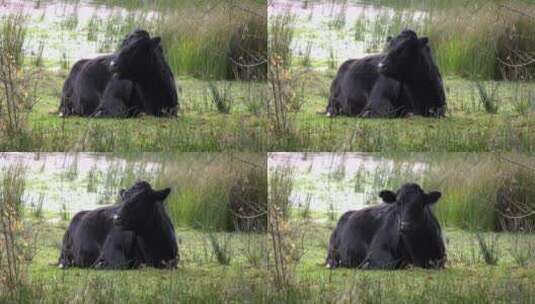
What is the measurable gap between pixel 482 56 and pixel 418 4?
98 cm

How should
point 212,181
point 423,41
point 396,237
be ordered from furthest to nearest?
point 423,41 → point 212,181 → point 396,237

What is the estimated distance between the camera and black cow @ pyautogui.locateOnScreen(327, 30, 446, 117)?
66.1ft

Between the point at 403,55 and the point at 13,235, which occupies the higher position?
the point at 403,55

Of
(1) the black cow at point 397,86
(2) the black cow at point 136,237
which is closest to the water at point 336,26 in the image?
(1) the black cow at point 397,86

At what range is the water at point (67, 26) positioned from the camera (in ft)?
68.4

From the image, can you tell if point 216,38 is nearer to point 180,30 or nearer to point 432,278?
point 180,30

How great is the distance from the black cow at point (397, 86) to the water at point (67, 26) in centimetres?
245

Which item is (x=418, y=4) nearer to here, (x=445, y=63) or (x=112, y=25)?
(x=445, y=63)

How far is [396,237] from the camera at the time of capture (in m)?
19.3

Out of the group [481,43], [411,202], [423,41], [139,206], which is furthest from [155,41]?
[481,43]

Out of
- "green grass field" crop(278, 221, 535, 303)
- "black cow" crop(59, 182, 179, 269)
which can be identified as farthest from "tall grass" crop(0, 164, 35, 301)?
"green grass field" crop(278, 221, 535, 303)

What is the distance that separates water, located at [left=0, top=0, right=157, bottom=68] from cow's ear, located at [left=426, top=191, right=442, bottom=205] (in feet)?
13.3

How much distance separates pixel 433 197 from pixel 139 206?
3.16 meters

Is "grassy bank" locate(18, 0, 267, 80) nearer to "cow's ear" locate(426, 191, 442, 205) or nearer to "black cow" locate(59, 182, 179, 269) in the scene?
"black cow" locate(59, 182, 179, 269)
